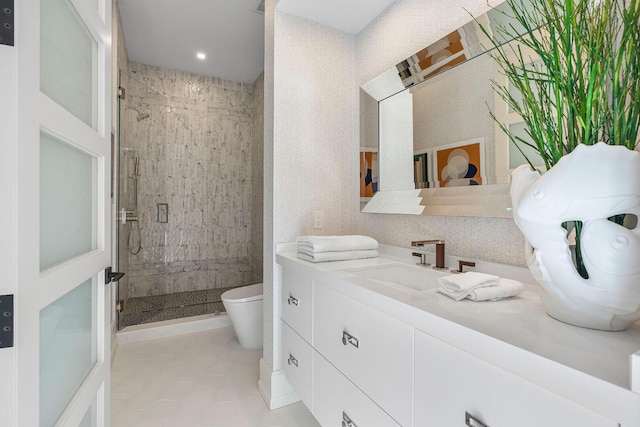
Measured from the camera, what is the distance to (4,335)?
23.4 inches

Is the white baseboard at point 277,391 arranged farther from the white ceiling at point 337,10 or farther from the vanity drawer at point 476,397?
the white ceiling at point 337,10

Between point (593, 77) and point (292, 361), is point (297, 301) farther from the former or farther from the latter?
point (593, 77)

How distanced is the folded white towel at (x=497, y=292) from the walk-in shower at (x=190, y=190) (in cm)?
277

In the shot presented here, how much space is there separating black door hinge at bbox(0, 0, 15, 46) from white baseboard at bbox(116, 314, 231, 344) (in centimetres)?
255

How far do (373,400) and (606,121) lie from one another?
972mm

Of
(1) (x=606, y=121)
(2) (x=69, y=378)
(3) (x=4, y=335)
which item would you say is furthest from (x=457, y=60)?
(2) (x=69, y=378)

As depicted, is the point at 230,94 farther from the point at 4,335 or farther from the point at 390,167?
the point at 4,335

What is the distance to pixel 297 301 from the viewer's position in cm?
154

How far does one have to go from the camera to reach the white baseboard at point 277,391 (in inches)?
69.8

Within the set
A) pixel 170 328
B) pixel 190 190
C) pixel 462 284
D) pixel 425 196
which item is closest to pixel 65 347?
pixel 462 284

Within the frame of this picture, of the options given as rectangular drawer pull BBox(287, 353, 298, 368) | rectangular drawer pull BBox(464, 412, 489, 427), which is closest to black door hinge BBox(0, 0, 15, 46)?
rectangular drawer pull BBox(464, 412, 489, 427)

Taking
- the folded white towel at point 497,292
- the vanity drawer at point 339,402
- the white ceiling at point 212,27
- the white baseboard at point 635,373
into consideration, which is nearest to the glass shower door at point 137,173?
the white ceiling at point 212,27

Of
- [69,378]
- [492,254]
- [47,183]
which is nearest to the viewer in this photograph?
[47,183]

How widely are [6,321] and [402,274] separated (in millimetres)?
1292
